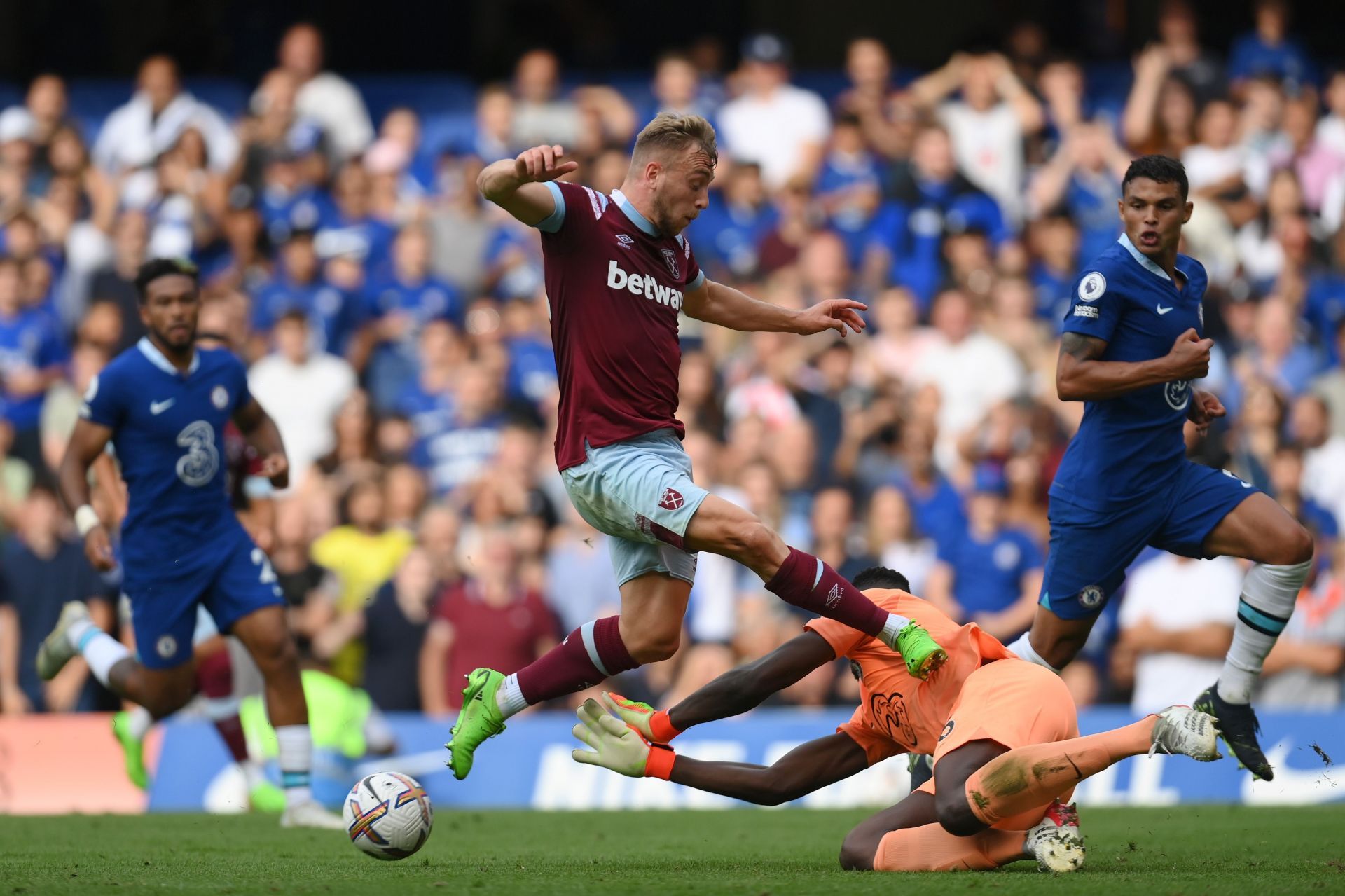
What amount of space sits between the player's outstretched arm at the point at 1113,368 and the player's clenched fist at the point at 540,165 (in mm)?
2450

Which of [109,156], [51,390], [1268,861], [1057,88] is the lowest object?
[1268,861]

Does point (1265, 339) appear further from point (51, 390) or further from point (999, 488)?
point (51, 390)

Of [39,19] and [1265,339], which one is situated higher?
[39,19]

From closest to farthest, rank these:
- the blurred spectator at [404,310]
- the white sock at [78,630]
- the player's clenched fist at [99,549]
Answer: the player's clenched fist at [99,549]
the white sock at [78,630]
the blurred spectator at [404,310]

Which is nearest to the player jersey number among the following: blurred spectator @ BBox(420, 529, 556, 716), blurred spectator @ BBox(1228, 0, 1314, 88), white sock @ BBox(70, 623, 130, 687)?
white sock @ BBox(70, 623, 130, 687)

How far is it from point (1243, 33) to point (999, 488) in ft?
27.5

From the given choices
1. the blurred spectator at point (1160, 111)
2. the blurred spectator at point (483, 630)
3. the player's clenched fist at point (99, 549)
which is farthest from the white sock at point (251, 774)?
the blurred spectator at point (1160, 111)

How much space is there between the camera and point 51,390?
1473 cm

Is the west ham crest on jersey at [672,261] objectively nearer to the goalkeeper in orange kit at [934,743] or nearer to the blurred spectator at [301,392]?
the goalkeeper in orange kit at [934,743]

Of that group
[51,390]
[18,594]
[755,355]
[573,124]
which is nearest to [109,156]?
[51,390]

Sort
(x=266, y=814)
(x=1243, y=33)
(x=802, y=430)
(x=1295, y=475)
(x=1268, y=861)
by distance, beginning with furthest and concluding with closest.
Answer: (x=1243, y=33)
(x=802, y=430)
(x=1295, y=475)
(x=266, y=814)
(x=1268, y=861)

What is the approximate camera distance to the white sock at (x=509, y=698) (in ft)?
24.2

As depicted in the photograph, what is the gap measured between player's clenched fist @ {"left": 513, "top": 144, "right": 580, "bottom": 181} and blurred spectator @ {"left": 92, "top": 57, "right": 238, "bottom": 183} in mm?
10779

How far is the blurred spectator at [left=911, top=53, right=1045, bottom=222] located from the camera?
15930 mm
